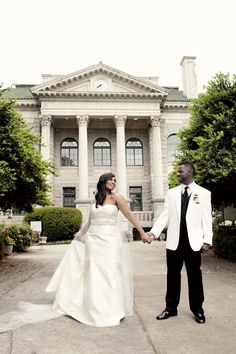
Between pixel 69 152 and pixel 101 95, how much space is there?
682 centimetres

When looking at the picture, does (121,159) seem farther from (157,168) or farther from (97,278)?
(97,278)

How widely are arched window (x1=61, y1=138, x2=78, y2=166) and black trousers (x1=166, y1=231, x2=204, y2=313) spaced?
106ft

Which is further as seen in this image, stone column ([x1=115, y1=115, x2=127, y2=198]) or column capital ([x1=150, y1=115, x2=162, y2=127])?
column capital ([x1=150, y1=115, x2=162, y2=127])

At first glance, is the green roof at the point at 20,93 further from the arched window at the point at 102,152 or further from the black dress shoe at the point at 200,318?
the black dress shoe at the point at 200,318

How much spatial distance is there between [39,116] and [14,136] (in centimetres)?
2400

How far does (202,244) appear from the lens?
4.89 metres

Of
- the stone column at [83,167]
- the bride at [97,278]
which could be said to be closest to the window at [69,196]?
the stone column at [83,167]

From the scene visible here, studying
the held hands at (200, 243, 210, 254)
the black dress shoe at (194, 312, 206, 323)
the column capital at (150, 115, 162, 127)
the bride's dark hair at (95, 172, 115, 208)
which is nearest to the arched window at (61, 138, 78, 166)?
the column capital at (150, 115, 162, 127)

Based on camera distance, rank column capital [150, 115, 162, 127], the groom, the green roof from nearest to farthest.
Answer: the groom → column capital [150, 115, 162, 127] → the green roof

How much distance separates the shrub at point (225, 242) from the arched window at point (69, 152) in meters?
24.4

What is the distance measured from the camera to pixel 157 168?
34.5 metres

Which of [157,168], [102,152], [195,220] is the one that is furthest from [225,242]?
[102,152]

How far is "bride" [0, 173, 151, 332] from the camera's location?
4754mm

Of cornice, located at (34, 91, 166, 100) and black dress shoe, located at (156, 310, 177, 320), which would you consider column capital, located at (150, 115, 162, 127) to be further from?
black dress shoe, located at (156, 310, 177, 320)
